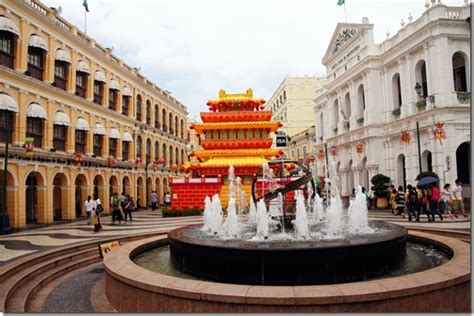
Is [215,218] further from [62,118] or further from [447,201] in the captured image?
[62,118]

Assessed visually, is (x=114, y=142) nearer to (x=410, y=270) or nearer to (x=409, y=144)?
(x=409, y=144)

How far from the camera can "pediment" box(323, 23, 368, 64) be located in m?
30.2

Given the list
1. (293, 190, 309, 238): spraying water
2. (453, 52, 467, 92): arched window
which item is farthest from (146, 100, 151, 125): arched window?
(293, 190, 309, 238): spraying water

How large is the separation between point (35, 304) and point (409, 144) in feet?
79.0

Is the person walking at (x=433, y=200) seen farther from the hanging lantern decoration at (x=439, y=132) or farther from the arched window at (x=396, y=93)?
the arched window at (x=396, y=93)

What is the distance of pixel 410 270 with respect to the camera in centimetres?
672

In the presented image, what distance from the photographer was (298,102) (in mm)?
52219

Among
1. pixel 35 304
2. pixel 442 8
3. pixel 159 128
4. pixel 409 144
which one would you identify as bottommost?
pixel 35 304

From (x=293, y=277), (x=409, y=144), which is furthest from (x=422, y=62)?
(x=293, y=277)

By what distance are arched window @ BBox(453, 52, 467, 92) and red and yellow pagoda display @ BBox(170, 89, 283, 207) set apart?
1232cm

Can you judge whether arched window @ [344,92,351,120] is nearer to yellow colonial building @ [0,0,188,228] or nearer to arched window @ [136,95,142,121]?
yellow colonial building @ [0,0,188,228]

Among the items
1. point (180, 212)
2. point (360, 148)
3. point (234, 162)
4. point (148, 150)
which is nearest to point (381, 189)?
point (360, 148)

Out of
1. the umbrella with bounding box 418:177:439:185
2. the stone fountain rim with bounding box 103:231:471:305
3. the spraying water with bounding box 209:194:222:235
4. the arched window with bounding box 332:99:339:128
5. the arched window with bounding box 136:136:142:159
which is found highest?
the arched window with bounding box 332:99:339:128

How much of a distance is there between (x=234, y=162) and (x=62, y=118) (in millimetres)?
11266
